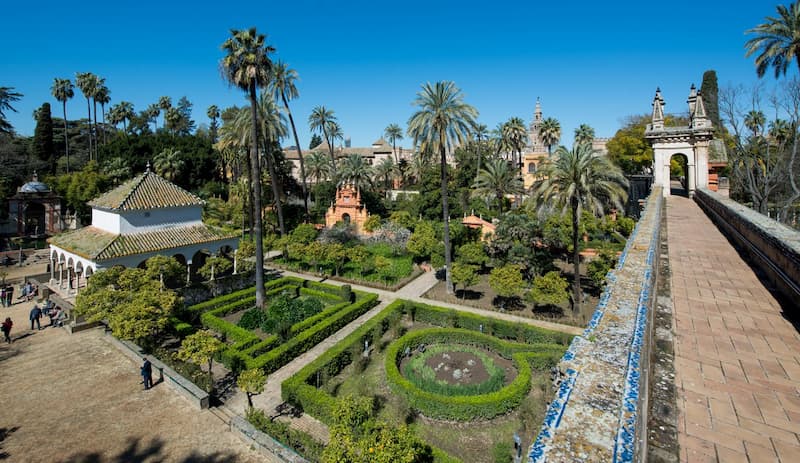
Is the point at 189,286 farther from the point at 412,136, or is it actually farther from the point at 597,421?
the point at 597,421

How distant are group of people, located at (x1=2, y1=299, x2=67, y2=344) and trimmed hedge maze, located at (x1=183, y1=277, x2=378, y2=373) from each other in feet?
21.6

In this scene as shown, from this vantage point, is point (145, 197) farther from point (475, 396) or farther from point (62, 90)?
point (62, 90)

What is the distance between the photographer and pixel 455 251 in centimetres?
3225

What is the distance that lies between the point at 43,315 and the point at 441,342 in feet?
73.2

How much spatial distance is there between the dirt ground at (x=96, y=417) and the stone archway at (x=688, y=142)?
28.9 m

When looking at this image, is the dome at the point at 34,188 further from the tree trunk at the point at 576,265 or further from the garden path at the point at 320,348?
the tree trunk at the point at 576,265

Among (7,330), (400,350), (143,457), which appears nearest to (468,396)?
(400,350)

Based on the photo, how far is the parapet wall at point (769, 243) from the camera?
7.89 m

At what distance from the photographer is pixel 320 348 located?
1859 cm

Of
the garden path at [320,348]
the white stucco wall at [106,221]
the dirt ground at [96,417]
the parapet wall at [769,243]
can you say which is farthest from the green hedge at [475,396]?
the white stucco wall at [106,221]

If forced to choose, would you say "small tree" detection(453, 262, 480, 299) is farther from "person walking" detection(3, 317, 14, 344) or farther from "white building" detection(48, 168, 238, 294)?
"person walking" detection(3, 317, 14, 344)

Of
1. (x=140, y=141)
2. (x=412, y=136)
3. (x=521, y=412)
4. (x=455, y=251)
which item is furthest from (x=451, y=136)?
(x=140, y=141)

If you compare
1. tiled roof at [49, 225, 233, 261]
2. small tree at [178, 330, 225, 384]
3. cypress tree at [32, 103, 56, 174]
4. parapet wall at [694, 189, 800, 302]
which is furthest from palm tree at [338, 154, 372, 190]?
cypress tree at [32, 103, 56, 174]

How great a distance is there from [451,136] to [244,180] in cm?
2661
